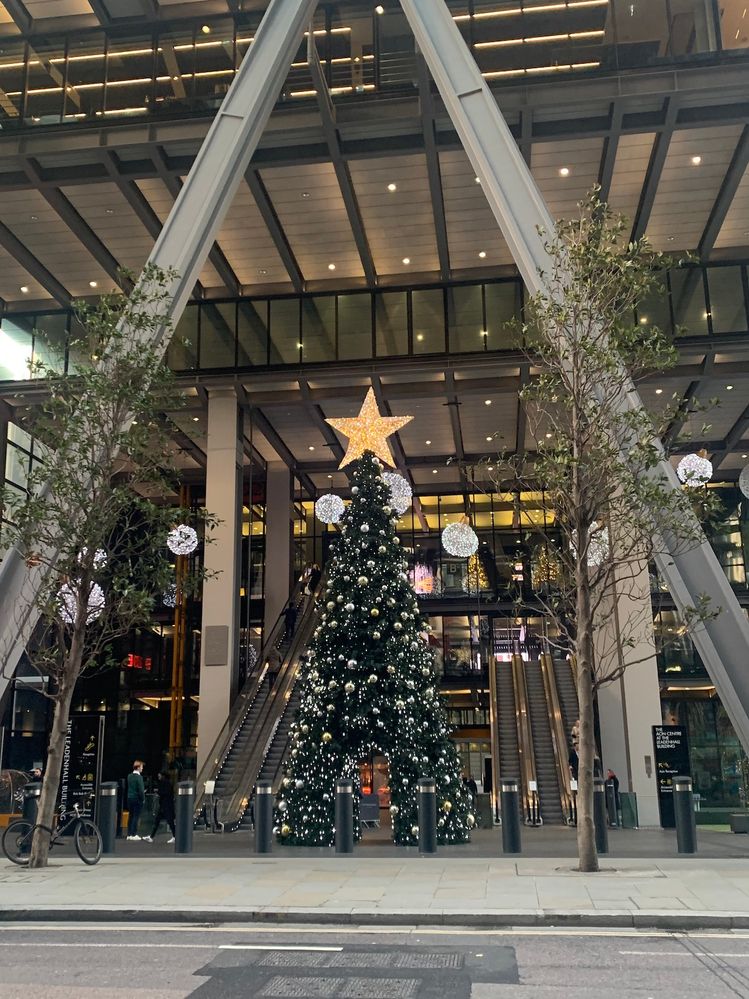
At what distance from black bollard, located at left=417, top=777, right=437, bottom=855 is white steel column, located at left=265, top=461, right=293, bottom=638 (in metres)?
18.1

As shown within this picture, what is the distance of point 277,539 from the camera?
3228 centimetres

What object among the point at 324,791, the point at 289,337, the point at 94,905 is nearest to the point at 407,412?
the point at 289,337

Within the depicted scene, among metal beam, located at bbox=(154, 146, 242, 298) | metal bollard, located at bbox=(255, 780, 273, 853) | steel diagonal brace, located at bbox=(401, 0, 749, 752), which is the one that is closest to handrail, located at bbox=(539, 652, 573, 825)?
steel diagonal brace, located at bbox=(401, 0, 749, 752)

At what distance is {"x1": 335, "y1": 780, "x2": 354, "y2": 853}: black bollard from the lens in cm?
1318

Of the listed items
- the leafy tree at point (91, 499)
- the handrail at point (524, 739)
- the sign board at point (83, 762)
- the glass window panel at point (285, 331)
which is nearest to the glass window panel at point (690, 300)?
the glass window panel at point (285, 331)

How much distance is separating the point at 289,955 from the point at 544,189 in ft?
61.1

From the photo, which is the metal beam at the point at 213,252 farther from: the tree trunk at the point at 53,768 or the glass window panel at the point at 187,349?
the tree trunk at the point at 53,768

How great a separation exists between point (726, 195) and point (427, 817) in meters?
15.3

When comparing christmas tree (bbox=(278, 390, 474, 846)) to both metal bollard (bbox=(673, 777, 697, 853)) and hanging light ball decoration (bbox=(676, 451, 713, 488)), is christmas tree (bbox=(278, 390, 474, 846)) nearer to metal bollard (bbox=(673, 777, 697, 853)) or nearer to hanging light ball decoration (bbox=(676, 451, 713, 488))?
metal bollard (bbox=(673, 777, 697, 853))

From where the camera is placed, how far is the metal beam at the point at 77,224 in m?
20.1

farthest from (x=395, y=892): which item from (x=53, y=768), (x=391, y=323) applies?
(x=391, y=323)

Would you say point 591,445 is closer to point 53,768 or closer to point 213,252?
point 53,768

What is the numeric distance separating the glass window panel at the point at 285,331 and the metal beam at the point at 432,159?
13.7 ft

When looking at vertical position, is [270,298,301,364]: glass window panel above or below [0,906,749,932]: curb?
above
